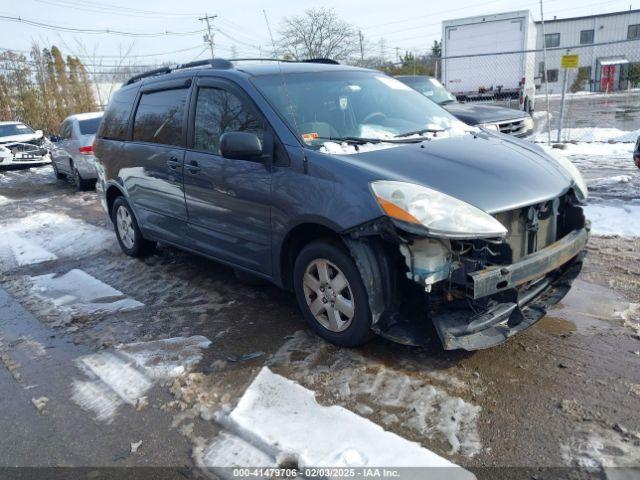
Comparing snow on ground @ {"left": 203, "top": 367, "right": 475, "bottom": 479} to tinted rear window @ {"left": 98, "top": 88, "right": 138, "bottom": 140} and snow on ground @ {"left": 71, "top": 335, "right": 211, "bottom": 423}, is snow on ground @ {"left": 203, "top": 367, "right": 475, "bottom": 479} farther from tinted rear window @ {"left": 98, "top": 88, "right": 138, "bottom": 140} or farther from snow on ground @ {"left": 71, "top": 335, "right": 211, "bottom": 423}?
tinted rear window @ {"left": 98, "top": 88, "right": 138, "bottom": 140}

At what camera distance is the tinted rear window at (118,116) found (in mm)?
5730

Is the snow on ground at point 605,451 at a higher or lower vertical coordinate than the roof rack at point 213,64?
lower

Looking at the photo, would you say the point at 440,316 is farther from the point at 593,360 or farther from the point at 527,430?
the point at 593,360

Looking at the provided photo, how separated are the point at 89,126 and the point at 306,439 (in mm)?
10857

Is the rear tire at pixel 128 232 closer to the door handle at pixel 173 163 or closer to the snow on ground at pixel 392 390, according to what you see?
the door handle at pixel 173 163

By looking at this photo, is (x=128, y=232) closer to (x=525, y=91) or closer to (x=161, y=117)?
(x=161, y=117)

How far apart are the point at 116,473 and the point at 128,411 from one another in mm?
541

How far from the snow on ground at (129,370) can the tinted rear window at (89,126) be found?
29.4 feet

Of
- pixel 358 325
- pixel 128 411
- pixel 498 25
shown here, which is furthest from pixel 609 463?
pixel 498 25

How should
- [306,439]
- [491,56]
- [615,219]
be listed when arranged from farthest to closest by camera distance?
1. [491,56]
2. [615,219]
3. [306,439]

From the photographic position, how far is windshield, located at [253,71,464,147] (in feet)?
12.6

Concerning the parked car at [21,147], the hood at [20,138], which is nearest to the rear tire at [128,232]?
the parked car at [21,147]

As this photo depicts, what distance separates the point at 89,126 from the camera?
38.3 feet

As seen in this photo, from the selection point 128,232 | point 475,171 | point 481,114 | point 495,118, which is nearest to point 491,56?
point 481,114
